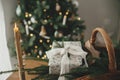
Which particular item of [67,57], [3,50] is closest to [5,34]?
[3,50]

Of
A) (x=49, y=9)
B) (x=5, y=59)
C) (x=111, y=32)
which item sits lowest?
(x=5, y=59)

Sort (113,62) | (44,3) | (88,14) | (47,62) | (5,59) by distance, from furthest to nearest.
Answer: (88,14) < (5,59) < (44,3) < (47,62) < (113,62)

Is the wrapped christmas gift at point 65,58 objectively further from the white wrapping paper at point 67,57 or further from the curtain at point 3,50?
the curtain at point 3,50

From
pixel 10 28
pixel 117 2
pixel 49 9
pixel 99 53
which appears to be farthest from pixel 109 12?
pixel 99 53

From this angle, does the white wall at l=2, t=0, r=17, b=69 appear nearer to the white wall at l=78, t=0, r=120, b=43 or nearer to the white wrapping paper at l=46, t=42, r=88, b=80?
the white wall at l=78, t=0, r=120, b=43

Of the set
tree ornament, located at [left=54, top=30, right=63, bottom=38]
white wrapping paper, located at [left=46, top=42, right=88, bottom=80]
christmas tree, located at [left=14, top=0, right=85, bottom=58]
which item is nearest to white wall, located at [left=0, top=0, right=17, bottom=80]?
christmas tree, located at [left=14, top=0, right=85, bottom=58]

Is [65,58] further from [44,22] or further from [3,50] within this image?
[3,50]

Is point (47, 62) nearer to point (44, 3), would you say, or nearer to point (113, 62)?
point (113, 62)

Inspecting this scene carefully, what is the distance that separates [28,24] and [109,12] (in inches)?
49.8

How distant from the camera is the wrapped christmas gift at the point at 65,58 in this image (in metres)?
0.92

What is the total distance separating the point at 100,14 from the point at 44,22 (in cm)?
106

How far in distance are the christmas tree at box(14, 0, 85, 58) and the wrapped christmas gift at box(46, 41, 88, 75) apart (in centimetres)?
93

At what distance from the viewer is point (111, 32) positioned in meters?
2.84

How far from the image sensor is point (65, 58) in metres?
0.94
